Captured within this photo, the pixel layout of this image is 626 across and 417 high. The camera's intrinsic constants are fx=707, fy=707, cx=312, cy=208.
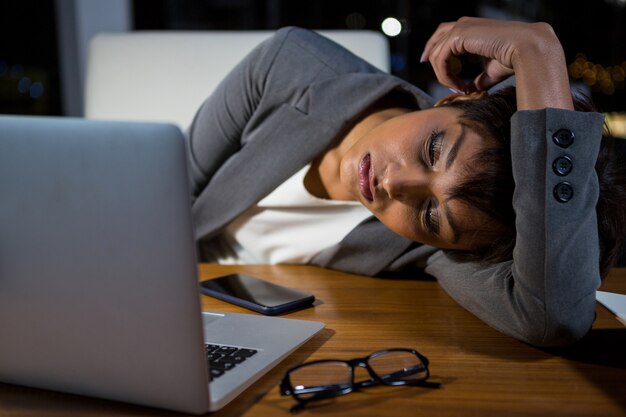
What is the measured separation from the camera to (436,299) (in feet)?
3.49

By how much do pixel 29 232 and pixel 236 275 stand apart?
0.55 metres

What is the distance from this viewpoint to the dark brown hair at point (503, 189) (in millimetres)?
A: 1005

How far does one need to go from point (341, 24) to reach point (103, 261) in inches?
116

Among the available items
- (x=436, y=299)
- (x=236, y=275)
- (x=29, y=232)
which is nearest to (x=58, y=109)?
(x=236, y=275)

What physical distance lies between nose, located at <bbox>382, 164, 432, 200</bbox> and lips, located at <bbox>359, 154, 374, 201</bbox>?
68mm

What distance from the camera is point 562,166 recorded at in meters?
0.88

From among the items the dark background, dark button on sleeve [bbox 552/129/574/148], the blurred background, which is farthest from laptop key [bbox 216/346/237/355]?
the dark background

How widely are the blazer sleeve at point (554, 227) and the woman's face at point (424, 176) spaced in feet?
0.42

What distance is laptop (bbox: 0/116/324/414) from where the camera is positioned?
569 mm

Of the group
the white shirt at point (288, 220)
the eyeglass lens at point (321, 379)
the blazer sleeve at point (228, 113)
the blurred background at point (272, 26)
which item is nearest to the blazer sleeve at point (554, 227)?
the eyeglass lens at point (321, 379)

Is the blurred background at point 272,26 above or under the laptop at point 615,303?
above

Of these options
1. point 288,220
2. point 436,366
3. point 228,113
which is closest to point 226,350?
point 436,366

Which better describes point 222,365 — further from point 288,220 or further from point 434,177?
point 288,220

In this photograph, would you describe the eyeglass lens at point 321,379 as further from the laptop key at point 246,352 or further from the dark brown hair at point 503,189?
the dark brown hair at point 503,189
